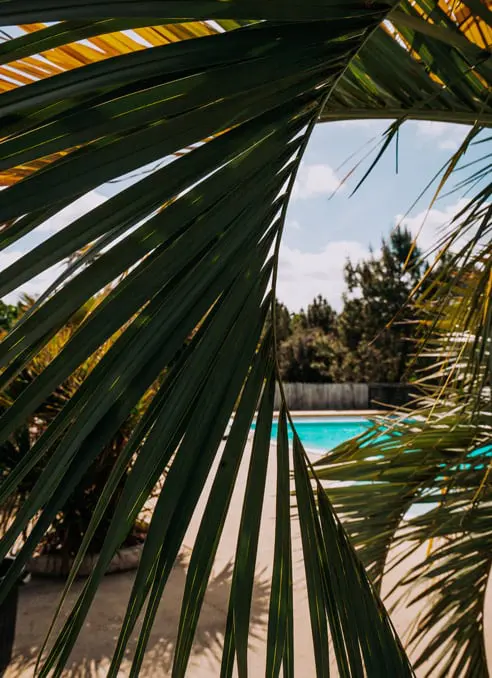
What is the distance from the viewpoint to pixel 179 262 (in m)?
0.55

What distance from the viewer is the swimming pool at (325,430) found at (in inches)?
578

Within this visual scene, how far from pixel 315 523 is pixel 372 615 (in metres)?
0.17

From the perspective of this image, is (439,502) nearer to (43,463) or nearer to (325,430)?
(43,463)

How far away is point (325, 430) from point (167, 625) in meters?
13.1

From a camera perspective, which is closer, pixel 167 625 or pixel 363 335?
Result: pixel 167 625

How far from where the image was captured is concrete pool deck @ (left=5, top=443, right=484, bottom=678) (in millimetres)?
2750

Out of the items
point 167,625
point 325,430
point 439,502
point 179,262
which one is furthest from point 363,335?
point 179,262

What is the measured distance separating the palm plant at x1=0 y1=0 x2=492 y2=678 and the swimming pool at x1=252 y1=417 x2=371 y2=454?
1343 centimetres

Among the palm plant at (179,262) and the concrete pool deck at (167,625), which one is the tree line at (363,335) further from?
the palm plant at (179,262)

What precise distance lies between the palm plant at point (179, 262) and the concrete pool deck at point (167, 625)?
5.82 feet

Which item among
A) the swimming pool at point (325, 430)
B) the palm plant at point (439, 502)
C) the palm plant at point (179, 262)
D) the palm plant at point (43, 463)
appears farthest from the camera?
the swimming pool at point (325, 430)

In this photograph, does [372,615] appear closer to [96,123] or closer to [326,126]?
[96,123]

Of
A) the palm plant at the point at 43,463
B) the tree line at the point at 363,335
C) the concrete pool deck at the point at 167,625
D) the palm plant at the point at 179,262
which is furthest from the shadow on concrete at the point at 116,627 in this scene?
the tree line at the point at 363,335

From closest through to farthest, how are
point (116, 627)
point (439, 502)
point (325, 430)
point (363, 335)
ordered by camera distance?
1. point (439, 502)
2. point (116, 627)
3. point (325, 430)
4. point (363, 335)
